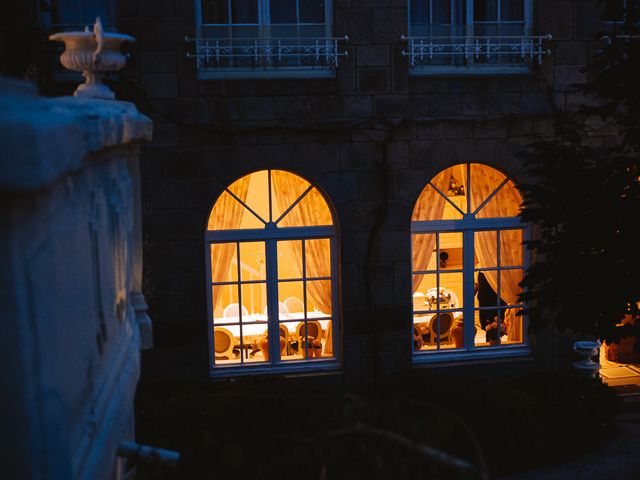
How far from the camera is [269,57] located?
31.3 feet

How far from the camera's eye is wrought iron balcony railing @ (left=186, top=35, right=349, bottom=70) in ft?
30.8

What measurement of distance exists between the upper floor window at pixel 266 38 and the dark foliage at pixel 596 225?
145 inches

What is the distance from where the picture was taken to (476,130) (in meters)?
9.80

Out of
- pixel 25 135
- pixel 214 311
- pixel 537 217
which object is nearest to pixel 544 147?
pixel 537 217

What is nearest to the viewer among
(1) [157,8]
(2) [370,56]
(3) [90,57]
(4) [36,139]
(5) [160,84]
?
(4) [36,139]

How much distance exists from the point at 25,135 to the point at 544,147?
5.97 metres

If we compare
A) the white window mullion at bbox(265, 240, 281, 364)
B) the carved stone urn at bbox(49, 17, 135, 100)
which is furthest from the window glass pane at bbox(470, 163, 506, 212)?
the carved stone urn at bbox(49, 17, 135, 100)

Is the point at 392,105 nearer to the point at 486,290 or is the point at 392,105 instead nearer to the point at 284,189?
the point at 284,189

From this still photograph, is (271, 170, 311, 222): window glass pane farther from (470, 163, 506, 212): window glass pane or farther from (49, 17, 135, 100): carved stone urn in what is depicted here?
(49, 17, 135, 100): carved stone urn

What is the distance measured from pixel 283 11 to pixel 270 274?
3.12 m

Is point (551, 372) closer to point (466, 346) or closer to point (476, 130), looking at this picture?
point (466, 346)

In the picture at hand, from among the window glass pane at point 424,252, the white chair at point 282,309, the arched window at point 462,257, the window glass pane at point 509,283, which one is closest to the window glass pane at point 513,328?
the arched window at point 462,257

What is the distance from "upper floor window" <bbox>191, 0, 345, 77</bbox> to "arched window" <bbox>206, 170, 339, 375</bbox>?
1.27 meters

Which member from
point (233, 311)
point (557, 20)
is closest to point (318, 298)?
point (233, 311)
